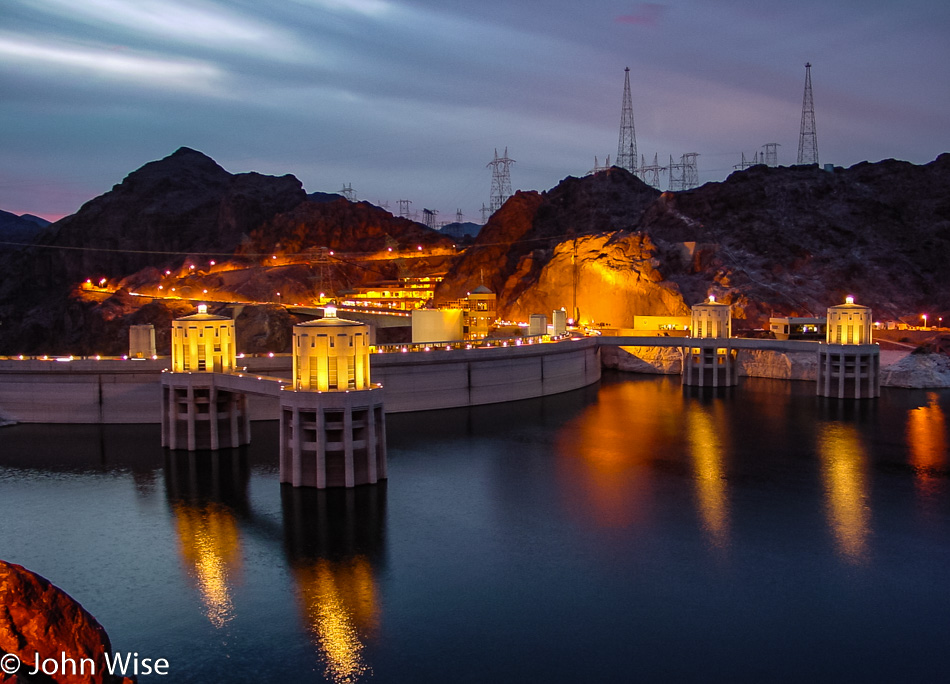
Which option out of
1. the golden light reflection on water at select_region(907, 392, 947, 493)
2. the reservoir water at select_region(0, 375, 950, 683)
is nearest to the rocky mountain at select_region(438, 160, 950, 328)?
the golden light reflection on water at select_region(907, 392, 947, 493)

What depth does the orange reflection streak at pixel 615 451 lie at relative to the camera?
43375 mm

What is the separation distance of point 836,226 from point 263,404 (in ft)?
289

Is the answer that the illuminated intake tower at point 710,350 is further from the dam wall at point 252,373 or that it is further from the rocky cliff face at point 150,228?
the rocky cliff face at point 150,228

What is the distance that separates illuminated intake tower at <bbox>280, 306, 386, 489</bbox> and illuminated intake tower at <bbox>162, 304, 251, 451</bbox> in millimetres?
11754

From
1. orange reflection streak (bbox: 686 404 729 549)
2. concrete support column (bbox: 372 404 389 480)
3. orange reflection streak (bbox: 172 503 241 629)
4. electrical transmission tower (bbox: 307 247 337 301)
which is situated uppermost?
electrical transmission tower (bbox: 307 247 337 301)

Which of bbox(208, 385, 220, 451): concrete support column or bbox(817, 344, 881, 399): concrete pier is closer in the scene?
bbox(208, 385, 220, 451): concrete support column

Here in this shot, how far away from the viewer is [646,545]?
1453 inches

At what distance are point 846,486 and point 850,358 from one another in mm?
35533

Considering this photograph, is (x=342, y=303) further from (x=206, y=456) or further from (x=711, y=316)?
(x=206, y=456)

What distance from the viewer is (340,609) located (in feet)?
99.1

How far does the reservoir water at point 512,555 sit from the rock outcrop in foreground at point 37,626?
615cm

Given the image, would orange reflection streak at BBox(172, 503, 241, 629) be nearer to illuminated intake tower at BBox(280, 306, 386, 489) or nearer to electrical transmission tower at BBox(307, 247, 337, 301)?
illuminated intake tower at BBox(280, 306, 386, 489)

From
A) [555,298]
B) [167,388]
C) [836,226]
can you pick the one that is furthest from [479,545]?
[836,226]

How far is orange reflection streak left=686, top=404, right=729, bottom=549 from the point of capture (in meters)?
39.7
